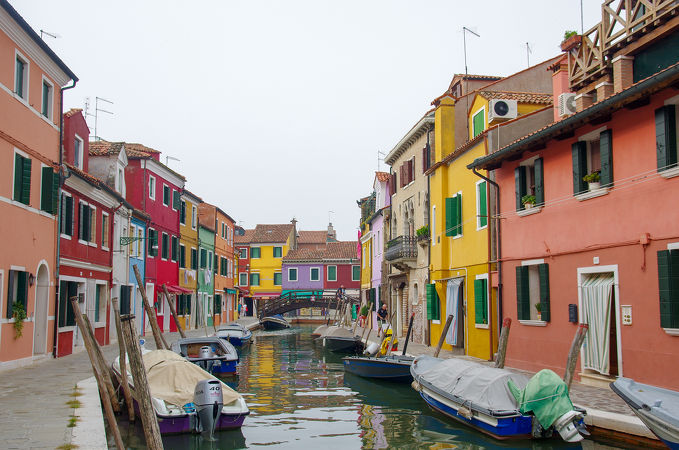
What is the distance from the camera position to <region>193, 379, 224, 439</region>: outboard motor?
1115 centimetres

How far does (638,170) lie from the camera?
12.7 metres

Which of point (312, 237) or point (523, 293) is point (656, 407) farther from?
point (312, 237)

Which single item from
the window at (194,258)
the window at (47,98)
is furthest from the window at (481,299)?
the window at (194,258)

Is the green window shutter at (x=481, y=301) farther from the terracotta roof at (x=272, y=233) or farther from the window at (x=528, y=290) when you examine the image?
the terracotta roof at (x=272, y=233)

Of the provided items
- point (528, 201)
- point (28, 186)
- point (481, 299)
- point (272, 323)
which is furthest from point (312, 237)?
point (528, 201)

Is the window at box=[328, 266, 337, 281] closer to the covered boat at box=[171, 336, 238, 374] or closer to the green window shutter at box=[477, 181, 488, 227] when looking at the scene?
the covered boat at box=[171, 336, 238, 374]

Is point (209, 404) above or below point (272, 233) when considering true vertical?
below

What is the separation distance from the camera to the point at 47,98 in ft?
62.4

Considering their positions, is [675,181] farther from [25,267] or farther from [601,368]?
[25,267]

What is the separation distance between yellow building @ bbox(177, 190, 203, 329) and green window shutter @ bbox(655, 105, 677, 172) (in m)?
30.5

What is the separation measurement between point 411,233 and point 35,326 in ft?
49.9

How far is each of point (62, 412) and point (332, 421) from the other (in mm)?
5147

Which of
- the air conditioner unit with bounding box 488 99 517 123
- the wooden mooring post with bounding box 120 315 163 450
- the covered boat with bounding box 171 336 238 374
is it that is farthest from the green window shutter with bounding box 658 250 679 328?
the covered boat with bounding box 171 336 238 374

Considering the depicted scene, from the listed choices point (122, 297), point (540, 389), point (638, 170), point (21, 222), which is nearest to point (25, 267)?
point (21, 222)
